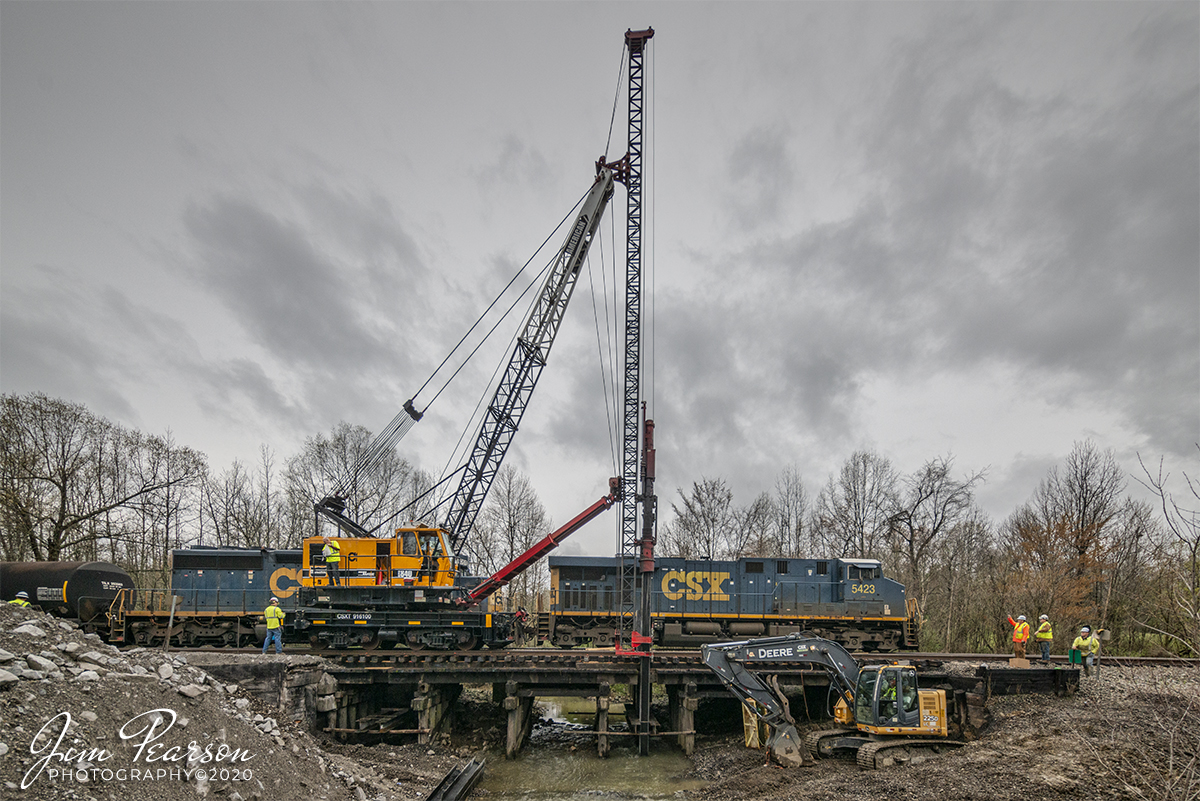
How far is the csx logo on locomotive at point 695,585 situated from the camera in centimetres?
2769

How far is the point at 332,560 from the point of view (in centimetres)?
2122

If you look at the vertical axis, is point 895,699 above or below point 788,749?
above

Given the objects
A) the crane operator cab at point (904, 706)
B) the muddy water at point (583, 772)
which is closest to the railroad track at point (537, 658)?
the muddy water at point (583, 772)

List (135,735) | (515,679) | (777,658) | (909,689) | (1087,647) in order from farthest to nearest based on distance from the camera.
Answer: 1. (515,679)
2. (1087,647)
3. (777,658)
4. (909,689)
5. (135,735)

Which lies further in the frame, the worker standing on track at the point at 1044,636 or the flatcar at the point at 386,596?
the flatcar at the point at 386,596

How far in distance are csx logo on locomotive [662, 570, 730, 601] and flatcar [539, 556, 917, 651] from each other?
0.04 metres

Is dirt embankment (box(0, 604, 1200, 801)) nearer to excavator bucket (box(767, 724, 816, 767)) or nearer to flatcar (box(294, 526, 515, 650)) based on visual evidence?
excavator bucket (box(767, 724, 816, 767))

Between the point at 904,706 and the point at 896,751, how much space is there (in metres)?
1.00

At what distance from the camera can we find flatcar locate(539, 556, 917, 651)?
87.5 ft

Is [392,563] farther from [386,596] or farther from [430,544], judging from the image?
[430,544]

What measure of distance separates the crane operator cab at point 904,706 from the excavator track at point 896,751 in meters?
0.22
